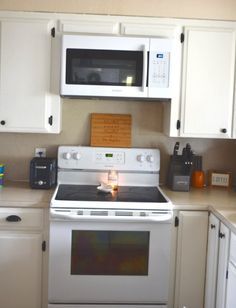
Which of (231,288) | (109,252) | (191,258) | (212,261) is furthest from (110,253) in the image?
(231,288)

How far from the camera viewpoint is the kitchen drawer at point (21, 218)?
7.87 ft

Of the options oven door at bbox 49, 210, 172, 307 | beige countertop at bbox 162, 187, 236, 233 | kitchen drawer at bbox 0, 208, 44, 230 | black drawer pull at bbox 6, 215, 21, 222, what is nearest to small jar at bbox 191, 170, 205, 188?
beige countertop at bbox 162, 187, 236, 233

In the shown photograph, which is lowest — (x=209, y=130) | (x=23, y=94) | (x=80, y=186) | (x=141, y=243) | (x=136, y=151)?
(x=141, y=243)

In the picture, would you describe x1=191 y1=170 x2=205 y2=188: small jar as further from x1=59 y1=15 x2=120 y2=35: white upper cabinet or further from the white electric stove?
x1=59 y1=15 x2=120 y2=35: white upper cabinet

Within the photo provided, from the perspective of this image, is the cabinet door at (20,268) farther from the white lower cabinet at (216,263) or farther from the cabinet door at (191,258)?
the white lower cabinet at (216,263)

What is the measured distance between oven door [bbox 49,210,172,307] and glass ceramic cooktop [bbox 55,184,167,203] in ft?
0.57

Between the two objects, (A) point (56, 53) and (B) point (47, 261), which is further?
(A) point (56, 53)

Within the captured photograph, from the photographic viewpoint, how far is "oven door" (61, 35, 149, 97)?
8.29 feet

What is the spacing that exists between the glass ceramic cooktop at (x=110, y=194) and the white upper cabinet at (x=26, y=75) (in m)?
0.46

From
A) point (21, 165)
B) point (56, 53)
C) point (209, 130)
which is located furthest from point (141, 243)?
point (56, 53)

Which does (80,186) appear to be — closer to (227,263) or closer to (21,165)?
(21,165)

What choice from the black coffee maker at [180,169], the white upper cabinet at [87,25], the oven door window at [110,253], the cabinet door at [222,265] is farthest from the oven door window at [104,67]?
the cabinet door at [222,265]

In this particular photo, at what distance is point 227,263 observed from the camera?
2143 millimetres

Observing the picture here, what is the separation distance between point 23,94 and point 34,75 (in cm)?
15
